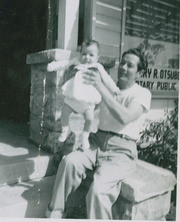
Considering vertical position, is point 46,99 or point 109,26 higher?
point 109,26

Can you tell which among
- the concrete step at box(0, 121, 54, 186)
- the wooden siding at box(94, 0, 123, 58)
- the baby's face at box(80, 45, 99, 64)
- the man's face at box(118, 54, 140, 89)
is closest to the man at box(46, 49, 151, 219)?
the man's face at box(118, 54, 140, 89)

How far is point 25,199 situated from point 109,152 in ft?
2.55

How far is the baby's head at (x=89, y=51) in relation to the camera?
2.23 m

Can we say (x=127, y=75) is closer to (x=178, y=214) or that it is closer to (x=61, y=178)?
(x=61, y=178)

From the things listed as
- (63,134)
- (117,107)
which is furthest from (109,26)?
(117,107)

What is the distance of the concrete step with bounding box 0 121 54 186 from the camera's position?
2.34 metres

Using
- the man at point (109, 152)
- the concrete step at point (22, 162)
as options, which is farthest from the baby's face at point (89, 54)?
the concrete step at point (22, 162)

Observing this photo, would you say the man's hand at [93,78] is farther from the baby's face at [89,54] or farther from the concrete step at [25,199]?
the concrete step at [25,199]

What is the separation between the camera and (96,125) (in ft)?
9.46

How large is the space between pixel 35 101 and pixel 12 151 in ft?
1.95

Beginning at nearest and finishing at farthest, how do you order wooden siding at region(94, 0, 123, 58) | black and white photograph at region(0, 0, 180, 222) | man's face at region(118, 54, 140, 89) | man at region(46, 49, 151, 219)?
man at region(46, 49, 151, 219) < black and white photograph at region(0, 0, 180, 222) < man's face at region(118, 54, 140, 89) < wooden siding at region(94, 0, 123, 58)

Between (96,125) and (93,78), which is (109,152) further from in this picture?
(96,125)

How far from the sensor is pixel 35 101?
2.96 m

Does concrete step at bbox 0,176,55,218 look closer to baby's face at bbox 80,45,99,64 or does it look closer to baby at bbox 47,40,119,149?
baby at bbox 47,40,119,149
